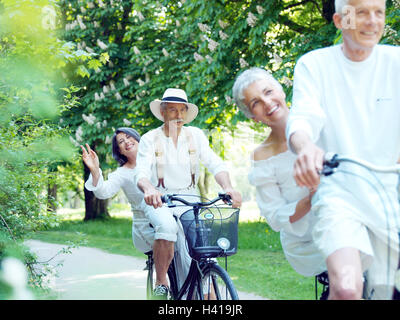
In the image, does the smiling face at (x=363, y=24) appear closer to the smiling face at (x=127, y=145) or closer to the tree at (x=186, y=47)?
the smiling face at (x=127, y=145)

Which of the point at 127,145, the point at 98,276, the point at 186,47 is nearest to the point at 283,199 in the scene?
the point at 127,145

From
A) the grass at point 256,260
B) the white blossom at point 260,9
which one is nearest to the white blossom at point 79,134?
the grass at point 256,260

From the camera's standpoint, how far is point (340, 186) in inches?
96.0

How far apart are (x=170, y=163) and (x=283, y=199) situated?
186 centimetres

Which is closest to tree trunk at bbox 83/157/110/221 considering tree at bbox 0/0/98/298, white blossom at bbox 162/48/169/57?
white blossom at bbox 162/48/169/57

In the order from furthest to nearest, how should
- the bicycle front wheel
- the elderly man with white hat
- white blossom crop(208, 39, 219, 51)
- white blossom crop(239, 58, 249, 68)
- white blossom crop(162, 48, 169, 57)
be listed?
1. white blossom crop(162, 48, 169, 57)
2. white blossom crop(208, 39, 219, 51)
3. white blossom crop(239, 58, 249, 68)
4. the elderly man with white hat
5. the bicycle front wheel

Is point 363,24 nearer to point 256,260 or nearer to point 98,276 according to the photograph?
point 98,276

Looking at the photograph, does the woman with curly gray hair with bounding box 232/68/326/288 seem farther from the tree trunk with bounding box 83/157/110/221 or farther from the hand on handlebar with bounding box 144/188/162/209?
the tree trunk with bounding box 83/157/110/221

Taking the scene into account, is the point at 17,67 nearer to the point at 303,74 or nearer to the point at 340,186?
the point at 303,74

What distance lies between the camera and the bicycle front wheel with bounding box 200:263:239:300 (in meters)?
3.70

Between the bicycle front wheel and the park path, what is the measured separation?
187 cm

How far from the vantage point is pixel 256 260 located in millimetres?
9914

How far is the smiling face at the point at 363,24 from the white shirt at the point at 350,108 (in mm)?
78

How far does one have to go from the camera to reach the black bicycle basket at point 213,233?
3.96 m
